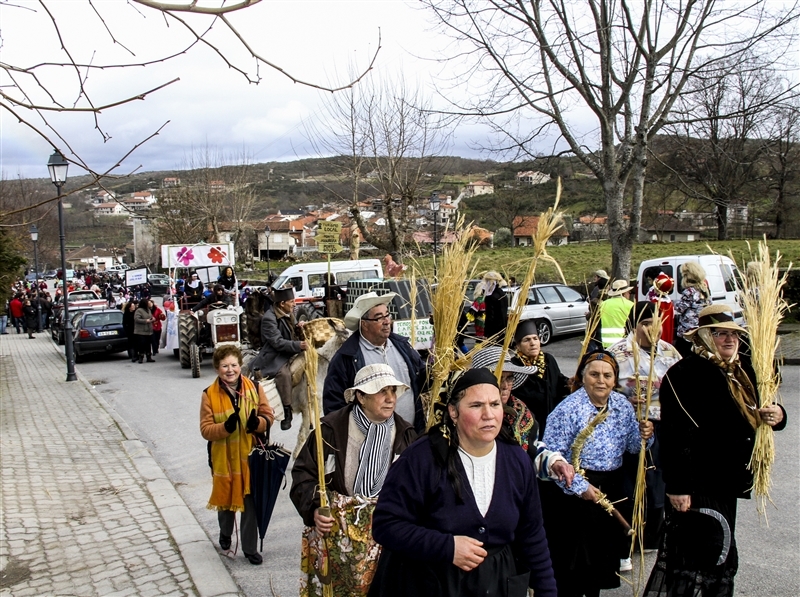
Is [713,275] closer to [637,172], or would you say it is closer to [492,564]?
[637,172]

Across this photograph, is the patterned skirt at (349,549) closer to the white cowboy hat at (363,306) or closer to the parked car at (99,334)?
the white cowboy hat at (363,306)

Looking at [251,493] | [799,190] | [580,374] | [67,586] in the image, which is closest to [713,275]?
[580,374]

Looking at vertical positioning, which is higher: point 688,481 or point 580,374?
point 580,374

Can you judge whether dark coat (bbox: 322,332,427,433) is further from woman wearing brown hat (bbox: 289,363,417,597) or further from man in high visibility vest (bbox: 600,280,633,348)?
man in high visibility vest (bbox: 600,280,633,348)

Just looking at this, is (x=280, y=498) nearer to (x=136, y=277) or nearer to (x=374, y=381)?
(x=374, y=381)

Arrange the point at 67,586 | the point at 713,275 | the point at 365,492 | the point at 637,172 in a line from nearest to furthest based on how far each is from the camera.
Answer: the point at 365,492
the point at 67,586
the point at 713,275
the point at 637,172

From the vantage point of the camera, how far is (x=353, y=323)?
5.16 meters

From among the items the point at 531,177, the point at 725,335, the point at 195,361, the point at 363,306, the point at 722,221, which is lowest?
the point at 195,361

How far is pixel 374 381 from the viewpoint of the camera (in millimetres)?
3631

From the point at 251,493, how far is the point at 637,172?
1487cm

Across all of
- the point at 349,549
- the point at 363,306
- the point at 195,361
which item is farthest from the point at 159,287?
the point at 349,549

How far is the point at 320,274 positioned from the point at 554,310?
8095 millimetres

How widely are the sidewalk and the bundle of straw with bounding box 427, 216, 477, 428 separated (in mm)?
2165

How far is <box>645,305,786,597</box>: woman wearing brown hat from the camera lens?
3861mm
